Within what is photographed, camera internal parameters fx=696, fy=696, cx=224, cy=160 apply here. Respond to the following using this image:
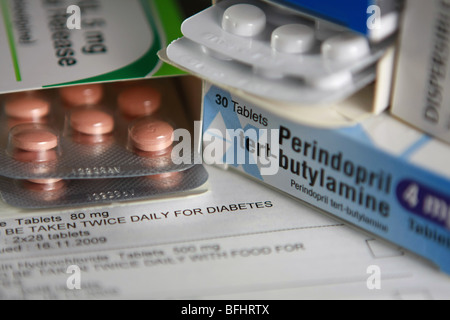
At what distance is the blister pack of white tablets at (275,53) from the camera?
61 centimetres

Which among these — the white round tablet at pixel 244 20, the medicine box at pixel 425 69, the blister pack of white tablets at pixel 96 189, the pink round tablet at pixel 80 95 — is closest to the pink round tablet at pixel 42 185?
the blister pack of white tablets at pixel 96 189

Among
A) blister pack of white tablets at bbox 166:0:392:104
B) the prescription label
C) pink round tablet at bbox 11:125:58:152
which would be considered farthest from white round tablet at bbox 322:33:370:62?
pink round tablet at bbox 11:125:58:152

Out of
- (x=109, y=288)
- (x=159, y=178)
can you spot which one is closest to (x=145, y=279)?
(x=109, y=288)

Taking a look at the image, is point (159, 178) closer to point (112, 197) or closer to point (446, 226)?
point (112, 197)

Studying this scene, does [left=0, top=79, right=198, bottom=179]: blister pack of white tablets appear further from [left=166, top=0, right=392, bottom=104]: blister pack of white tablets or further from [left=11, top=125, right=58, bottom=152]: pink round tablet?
[left=166, top=0, right=392, bottom=104]: blister pack of white tablets

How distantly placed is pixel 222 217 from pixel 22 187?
0.70 feet

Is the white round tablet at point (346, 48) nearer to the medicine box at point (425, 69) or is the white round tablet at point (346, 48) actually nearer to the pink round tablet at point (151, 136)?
the medicine box at point (425, 69)

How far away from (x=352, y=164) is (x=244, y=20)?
0.56 ft

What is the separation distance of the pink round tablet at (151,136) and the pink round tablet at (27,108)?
0.37 feet

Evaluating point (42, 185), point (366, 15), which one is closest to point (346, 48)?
point (366, 15)

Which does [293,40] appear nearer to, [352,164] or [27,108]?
[352,164]

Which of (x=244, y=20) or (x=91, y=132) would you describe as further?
(x=91, y=132)

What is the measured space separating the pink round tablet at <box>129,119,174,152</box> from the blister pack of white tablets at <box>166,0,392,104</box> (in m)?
0.10

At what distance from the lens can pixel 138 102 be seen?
804mm
